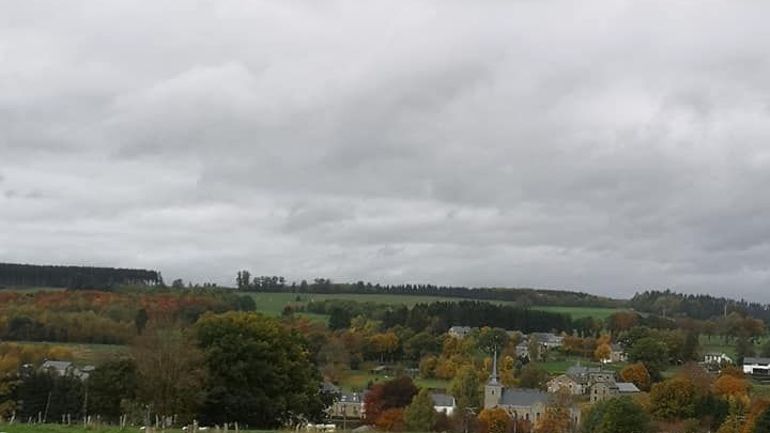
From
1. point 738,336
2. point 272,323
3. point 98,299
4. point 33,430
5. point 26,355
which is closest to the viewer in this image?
point 33,430

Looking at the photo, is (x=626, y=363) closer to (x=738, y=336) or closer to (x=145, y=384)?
(x=738, y=336)

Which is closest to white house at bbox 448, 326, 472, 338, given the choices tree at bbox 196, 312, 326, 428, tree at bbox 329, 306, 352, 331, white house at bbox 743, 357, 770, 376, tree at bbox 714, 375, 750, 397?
tree at bbox 329, 306, 352, 331

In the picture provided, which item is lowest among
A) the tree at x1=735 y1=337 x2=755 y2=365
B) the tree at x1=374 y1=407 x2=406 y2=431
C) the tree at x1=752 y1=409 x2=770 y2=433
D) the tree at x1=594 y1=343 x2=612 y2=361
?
the tree at x1=374 y1=407 x2=406 y2=431

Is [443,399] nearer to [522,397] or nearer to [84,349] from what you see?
[522,397]

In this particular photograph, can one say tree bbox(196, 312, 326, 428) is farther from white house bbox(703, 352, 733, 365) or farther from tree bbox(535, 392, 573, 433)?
white house bbox(703, 352, 733, 365)

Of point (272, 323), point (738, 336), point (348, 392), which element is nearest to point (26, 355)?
point (348, 392)
